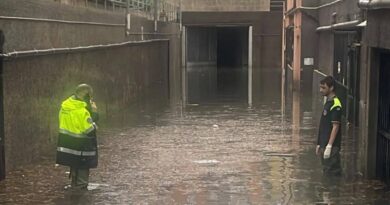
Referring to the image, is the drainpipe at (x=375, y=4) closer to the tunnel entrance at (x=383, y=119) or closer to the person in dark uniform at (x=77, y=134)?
the tunnel entrance at (x=383, y=119)

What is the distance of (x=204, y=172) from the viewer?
10.2m

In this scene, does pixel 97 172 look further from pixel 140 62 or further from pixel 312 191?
pixel 140 62

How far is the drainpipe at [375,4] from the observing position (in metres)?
8.02

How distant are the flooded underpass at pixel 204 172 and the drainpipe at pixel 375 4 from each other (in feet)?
7.89

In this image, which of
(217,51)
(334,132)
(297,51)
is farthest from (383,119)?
(217,51)

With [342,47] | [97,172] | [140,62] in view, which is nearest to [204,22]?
[140,62]

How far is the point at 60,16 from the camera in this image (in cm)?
1285

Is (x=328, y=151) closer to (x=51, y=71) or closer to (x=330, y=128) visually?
(x=330, y=128)

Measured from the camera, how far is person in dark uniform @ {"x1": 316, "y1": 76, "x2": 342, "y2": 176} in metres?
9.31

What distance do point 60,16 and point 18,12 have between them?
2534 mm

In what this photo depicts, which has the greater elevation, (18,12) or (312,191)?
(18,12)

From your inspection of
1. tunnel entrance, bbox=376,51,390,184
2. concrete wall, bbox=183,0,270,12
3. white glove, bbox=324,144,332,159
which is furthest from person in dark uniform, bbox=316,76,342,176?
concrete wall, bbox=183,0,270,12

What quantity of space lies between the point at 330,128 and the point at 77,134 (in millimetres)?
3578

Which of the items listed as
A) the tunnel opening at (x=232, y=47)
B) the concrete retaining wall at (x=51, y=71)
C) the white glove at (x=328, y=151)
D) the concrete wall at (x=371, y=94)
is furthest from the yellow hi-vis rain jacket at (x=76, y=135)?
the tunnel opening at (x=232, y=47)
